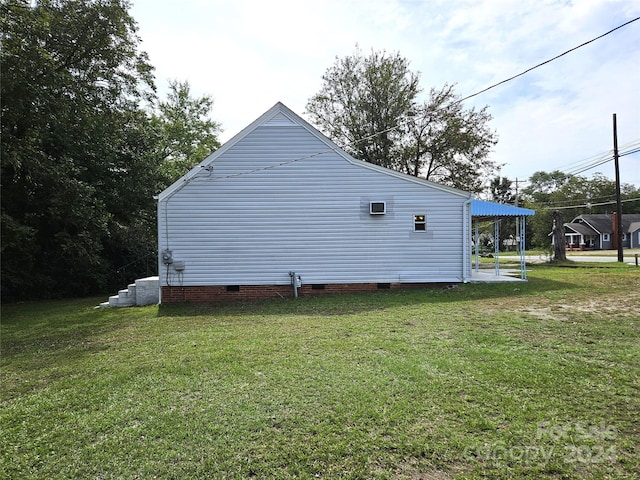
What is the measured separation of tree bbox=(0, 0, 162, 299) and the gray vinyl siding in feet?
15.1

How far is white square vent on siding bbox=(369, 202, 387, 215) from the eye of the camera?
1126 cm

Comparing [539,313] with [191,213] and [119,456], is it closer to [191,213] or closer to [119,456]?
[119,456]

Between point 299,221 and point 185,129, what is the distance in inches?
811

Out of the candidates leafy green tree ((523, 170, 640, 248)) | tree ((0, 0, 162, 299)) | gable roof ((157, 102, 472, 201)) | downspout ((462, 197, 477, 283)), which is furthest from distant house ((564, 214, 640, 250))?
tree ((0, 0, 162, 299))

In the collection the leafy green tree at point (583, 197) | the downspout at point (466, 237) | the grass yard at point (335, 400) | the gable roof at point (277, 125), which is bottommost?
the grass yard at point (335, 400)

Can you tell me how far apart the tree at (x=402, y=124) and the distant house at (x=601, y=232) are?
98.6 ft

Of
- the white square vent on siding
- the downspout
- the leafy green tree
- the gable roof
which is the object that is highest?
the leafy green tree

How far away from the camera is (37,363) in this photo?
5445 mm

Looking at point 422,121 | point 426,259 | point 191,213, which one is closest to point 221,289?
point 191,213

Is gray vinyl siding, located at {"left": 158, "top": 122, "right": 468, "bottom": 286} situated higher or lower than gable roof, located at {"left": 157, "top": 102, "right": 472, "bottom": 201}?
lower

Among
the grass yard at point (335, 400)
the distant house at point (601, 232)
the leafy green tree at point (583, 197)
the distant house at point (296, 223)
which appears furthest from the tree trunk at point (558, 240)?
the leafy green tree at point (583, 197)

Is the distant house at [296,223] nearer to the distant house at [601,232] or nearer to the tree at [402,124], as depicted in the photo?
the tree at [402,124]

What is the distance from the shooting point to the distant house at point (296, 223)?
1107 cm

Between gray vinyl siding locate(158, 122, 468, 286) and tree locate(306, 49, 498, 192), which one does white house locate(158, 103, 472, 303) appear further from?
tree locate(306, 49, 498, 192)
